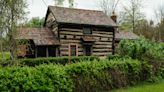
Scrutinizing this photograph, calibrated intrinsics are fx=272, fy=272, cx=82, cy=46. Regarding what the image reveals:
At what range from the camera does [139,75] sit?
14.4 meters

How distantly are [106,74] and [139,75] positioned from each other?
9.26ft

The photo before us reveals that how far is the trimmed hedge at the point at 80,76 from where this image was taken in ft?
30.0

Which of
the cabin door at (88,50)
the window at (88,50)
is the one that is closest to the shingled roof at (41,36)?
the cabin door at (88,50)

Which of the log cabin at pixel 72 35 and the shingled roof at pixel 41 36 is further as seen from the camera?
the log cabin at pixel 72 35

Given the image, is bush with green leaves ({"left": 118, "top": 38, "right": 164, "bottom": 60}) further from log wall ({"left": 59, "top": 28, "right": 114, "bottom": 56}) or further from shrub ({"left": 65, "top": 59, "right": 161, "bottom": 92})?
log wall ({"left": 59, "top": 28, "right": 114, "bottom": 56})

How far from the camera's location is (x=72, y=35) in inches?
1145

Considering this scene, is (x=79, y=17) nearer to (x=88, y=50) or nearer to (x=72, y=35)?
(x=72, y=35)

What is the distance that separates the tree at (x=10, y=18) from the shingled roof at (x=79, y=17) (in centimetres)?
1466

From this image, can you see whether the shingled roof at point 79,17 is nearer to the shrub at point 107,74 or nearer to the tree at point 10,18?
the tree at point 10,18

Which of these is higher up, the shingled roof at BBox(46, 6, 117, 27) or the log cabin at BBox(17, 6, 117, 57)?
the shingled roof at BBox(46, 6, 117, 27)

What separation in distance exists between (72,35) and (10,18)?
16383mm

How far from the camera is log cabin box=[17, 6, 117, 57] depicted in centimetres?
2792

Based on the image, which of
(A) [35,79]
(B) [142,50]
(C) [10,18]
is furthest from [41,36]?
(A) [35,79]

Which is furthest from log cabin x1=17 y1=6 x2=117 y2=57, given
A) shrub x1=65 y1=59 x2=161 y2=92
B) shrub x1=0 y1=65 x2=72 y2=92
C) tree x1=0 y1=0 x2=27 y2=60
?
shrub x1=0 y1=65 x2=72 y2=92
